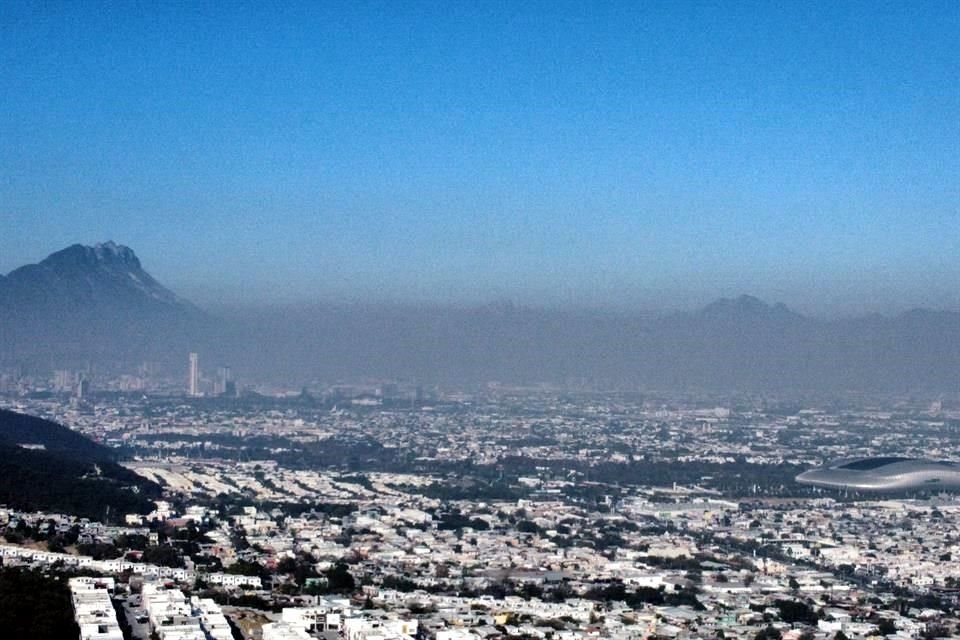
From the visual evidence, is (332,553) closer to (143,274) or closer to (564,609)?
(564,609)

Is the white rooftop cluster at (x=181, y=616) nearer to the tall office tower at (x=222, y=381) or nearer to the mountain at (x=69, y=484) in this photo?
the mountain at (x=69, y=484)

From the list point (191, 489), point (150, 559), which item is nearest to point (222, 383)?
point (191, 489)

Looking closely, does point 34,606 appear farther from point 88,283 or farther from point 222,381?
point 88,283

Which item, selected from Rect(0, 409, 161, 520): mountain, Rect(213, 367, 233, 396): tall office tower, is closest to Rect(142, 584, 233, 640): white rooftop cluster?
Rect(0, 409, 161, 520): mountain

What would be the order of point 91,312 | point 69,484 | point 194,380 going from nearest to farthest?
point 69,484 → point 194,380 → point 91,312

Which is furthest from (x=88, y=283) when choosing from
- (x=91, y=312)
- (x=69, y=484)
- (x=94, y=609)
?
(x=94, y=609)
